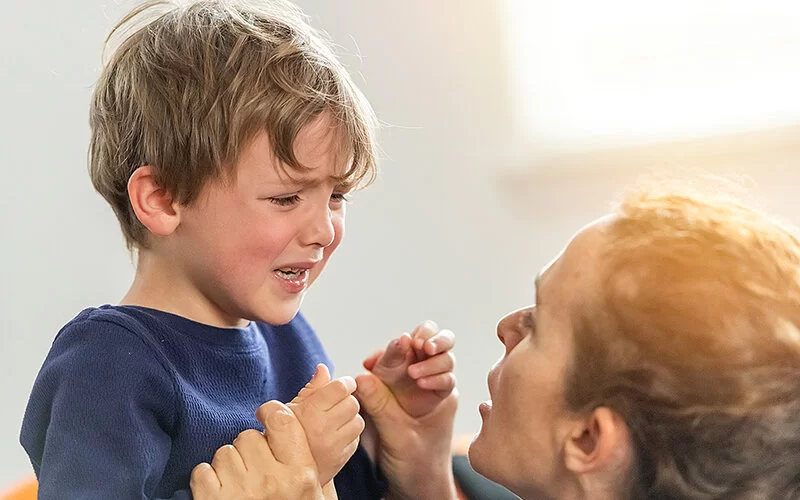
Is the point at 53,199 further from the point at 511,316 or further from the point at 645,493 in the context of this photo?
the point at 645,493

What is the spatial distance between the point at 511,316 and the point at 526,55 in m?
1.15

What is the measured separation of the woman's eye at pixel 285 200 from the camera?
101cm

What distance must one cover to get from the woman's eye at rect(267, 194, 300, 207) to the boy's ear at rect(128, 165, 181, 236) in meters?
0.10

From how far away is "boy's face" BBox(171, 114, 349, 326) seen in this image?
998 mm

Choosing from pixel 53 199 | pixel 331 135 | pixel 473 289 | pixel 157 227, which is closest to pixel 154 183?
pixel 157 227

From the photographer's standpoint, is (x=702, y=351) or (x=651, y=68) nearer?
(x=702, y=351)

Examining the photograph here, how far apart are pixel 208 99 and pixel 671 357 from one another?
1.72 feet

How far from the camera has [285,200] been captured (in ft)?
3.34

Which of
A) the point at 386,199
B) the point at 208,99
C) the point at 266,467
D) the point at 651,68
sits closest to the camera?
the point at 266,467

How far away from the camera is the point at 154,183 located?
1024 mm

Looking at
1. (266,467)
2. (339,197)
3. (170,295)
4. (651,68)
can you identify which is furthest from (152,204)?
(651,68)

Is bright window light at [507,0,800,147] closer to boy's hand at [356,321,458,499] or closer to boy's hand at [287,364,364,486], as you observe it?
boy's hand at [356,321,458,499]

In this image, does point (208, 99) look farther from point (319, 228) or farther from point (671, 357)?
point (671, 357)

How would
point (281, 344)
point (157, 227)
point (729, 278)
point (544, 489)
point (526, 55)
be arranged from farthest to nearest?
point (526, 55), point (281, 344), point (157, 227), point (544, 489), point (729, 278)
